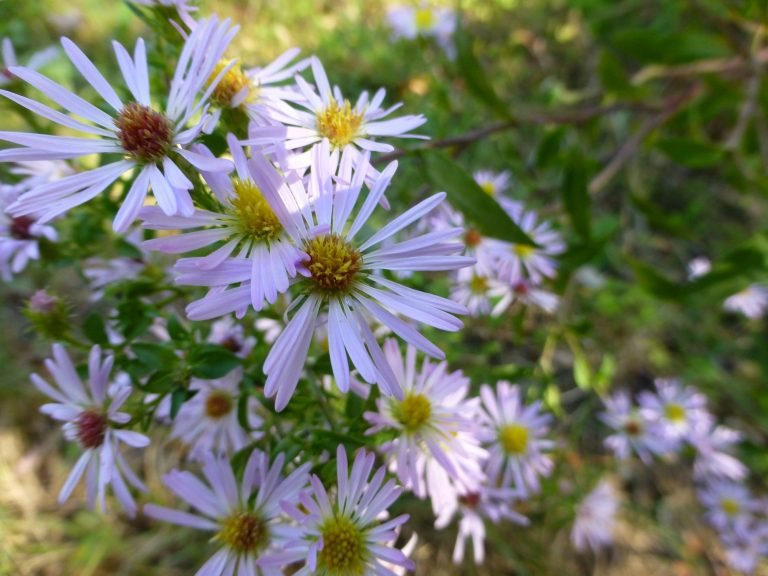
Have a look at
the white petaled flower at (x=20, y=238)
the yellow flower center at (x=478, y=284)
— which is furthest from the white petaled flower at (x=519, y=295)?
the white petaled flower at (x=20, y=238)

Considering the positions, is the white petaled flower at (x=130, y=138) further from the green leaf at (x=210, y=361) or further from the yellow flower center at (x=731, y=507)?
the yellow flower center at (x=731, y=507)

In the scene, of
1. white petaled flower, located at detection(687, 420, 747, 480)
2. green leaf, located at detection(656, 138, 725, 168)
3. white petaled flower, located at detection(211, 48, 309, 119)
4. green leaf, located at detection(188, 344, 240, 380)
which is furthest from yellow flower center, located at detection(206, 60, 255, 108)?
white petaled flower, located at detection(687, 420, 747, 480)

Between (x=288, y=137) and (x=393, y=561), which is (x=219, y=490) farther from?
(x=288, y=137)

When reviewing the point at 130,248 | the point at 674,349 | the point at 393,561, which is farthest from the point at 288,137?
the point at 674,349

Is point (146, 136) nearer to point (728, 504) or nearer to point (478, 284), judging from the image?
point (478, 284)

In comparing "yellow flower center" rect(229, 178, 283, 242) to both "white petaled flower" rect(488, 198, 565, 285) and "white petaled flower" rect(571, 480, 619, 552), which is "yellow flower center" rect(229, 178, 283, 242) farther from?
"white petaled flower" rect(571, 480, 619, 552)

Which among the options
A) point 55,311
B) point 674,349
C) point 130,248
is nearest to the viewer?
point 55,311
